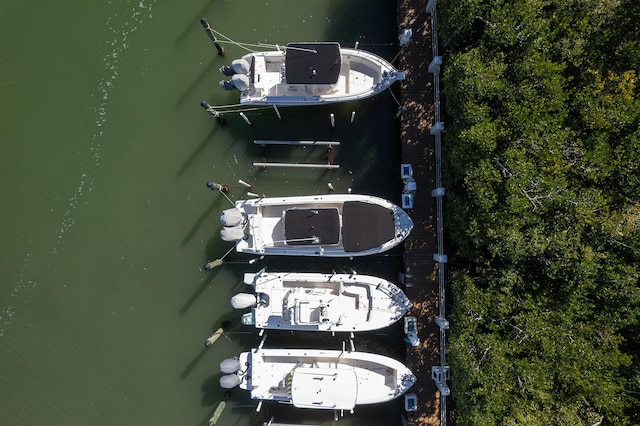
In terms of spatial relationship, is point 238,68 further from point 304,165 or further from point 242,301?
point 242,301

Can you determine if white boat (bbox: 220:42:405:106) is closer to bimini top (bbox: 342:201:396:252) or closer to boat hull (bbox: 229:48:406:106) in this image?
boat hull (bbox: 229:48:406:106)

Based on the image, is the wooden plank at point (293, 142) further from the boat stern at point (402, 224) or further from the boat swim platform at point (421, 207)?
the boat stern at point (402, 224)

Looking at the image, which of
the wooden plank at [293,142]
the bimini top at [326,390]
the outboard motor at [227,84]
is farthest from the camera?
the wooden plank at [293,142]

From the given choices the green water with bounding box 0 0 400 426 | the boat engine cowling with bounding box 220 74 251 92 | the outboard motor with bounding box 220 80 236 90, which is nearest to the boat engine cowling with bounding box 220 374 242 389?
the green water with bounding box 0 0 400 426

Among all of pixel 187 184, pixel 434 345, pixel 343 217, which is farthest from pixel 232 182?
pixel 434 345

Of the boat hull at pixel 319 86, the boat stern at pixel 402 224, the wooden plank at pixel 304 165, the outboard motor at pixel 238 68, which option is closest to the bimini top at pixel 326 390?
the boat stern at pixel 402 224

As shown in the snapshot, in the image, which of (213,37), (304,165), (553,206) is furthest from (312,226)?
(213,37)
